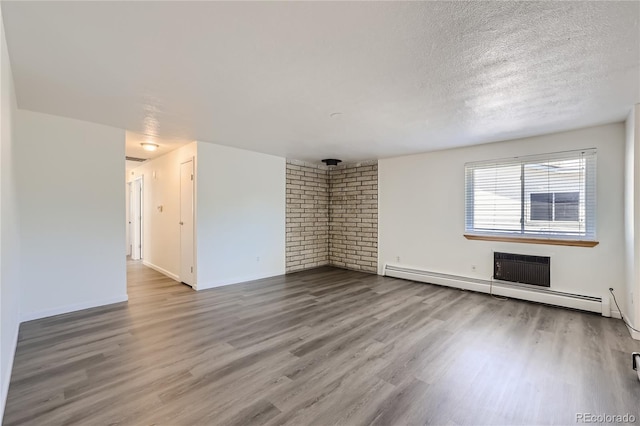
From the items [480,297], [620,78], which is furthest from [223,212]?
[620,78]

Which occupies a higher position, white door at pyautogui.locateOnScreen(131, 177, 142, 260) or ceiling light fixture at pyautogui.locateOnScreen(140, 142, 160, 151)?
ceiling light fixture at pyautogui.locateOnScreen(140, 142, 160, 151)

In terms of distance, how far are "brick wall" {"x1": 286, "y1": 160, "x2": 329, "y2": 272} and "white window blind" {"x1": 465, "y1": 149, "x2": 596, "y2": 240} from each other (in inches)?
127

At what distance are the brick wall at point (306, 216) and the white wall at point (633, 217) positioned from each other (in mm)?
5056

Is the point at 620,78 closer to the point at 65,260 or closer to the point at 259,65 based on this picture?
the point at 259,65

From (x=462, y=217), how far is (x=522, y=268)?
1.15 metres

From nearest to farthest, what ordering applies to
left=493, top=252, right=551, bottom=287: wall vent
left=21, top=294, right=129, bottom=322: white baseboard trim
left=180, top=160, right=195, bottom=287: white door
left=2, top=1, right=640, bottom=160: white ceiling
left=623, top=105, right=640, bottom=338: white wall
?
left=2, top=1, right=640, bottom=160: white ceiling, left=623, top=105, right=640, bottom=338: white wall, left=21, top=294, right=129, bottom=322: white baseboard trim, left=493, top=252, right=551, bottom=287: wall vent, left=180, top=160, right=195, bottom=287: white door

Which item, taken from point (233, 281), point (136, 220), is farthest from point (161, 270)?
point (136, 220)

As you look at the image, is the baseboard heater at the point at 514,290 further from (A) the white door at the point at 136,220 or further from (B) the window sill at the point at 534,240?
(A) the white door at the point at 136,220

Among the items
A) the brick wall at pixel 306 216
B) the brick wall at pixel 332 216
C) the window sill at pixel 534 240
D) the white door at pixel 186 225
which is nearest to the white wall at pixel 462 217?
the window sill at pixel 534 240

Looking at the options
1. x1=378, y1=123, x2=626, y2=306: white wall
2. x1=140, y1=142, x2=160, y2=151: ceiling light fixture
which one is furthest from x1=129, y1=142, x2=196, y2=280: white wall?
x1=378, y1=123, x2=626, y2=306: white wall

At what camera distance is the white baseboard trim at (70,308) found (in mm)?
3279

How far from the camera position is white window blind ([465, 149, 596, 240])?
3781 millimetres

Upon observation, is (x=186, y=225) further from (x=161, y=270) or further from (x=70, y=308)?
(x=70, y=308)

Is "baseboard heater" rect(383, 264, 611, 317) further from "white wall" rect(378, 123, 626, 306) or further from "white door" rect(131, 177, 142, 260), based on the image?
"white door" rect(131, 177, 142, 260)
